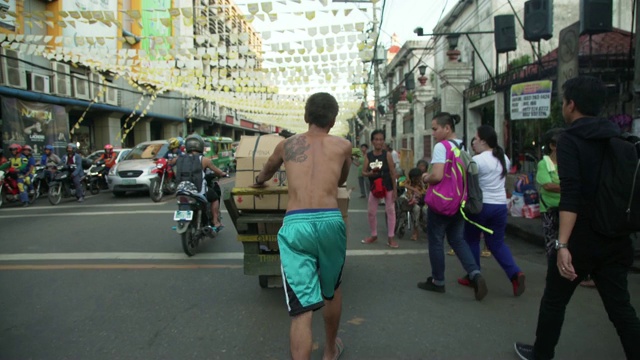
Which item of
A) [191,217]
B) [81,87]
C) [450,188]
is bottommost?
[191,217]

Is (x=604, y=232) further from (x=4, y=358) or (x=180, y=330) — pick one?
(x=4, y=358)

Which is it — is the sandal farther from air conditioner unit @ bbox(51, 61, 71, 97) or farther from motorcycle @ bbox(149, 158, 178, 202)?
air conditioner unit @ bbox(51, 61, 71, 97)

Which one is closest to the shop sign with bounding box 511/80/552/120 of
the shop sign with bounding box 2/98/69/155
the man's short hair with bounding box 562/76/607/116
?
the man's short hair with bounding box 562/76/607/116

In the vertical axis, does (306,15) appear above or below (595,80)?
above

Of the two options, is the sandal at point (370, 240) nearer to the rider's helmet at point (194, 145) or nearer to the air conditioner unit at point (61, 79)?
the rider's helmet at point (194, 145)

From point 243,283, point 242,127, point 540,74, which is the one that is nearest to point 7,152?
point 243,283

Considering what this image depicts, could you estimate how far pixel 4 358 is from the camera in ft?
10.0

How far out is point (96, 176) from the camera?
1414cm

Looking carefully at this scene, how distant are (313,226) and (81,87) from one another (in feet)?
65.7

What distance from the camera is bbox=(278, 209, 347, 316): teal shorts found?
8.07 feet

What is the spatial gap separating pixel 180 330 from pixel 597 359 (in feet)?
9.90

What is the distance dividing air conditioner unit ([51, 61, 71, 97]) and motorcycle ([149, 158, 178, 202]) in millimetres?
7492

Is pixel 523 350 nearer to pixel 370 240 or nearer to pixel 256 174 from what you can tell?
pixel 256 174

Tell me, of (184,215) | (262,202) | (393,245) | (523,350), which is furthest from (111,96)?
(523,350)
